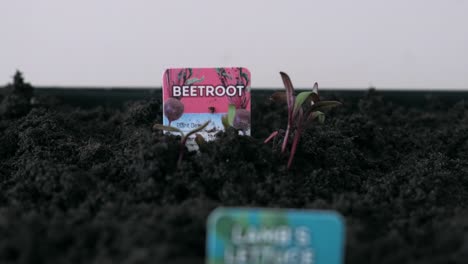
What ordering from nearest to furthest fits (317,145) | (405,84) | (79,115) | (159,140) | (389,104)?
(159,140)
(317,145)
(79,115)
(389,104)
(405,84)

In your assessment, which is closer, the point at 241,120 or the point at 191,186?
the point at 191,186

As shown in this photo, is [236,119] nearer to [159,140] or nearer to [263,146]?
[263,146]

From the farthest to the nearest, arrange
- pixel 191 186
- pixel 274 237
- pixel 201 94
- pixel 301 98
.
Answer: pixel 201 94
pixel 301 98
pixel 191 186
pixel 274 237

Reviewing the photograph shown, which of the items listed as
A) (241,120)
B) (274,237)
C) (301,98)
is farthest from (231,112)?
(274,237)

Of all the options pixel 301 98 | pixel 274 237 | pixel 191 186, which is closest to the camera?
pixel 274 237

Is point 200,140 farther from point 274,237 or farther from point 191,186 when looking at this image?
point 274,237

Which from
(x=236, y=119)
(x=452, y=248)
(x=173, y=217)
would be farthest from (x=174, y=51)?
(x=452, y=248)

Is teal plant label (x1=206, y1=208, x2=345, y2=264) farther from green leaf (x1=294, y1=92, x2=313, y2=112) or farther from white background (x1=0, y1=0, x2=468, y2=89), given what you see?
white background (x1=0, y1=0, x2=468, y2=89)
